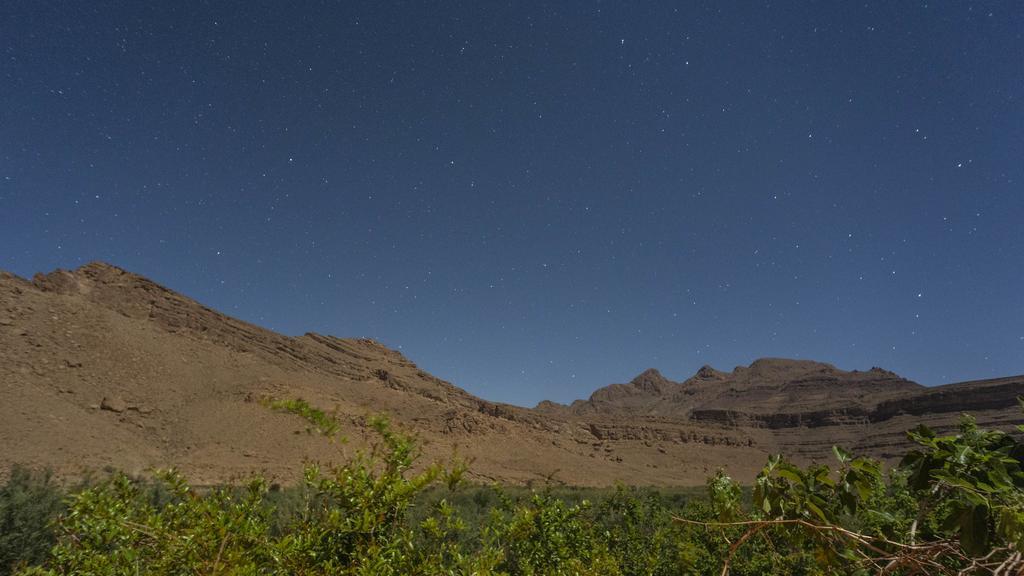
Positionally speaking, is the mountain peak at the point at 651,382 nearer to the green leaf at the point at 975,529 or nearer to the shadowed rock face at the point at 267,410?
the shadowed rock face at the point at 267,410

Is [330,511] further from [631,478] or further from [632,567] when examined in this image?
[631,478]

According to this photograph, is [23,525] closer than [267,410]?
Yes

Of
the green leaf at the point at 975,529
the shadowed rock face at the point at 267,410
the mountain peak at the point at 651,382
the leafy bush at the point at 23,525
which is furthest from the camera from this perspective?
the mountain peak at the point at 651,382

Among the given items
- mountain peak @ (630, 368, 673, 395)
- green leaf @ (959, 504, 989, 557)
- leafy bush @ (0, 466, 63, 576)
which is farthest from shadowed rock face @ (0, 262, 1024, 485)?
mountain peak @ (630, 368, 673, 395)

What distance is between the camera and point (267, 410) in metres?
43.5

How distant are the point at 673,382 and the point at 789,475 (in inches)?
7258

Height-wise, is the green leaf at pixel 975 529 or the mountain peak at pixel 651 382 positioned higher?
the mountain peak at pixel 651 382

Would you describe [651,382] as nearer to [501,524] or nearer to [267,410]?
[267,410]

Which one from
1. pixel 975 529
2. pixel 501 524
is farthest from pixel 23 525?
pixel 975 529

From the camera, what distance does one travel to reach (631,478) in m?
55.8

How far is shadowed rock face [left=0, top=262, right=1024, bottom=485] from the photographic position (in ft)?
114

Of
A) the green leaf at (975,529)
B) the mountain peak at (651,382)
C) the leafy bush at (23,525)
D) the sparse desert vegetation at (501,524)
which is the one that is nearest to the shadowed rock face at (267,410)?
the leafy bush at (23,525)

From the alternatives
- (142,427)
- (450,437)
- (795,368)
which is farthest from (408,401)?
(795,368)

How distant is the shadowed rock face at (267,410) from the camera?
114 ft
